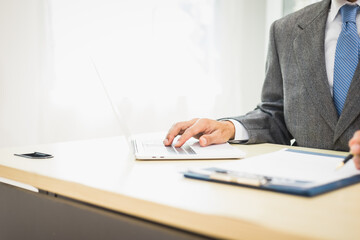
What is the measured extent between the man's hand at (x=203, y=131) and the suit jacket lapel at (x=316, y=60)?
30 centimetres

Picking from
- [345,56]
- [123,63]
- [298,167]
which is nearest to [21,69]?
[123,63]

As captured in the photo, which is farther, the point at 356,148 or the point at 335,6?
the point at 335,6

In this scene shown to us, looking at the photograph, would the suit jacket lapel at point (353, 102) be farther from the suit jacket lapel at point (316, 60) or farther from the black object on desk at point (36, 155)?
the black object on desk at point (36, 155)

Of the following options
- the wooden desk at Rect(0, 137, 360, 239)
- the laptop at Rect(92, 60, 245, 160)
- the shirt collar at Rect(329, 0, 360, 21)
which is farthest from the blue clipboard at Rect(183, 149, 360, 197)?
the shirt collar at Rect(329, 0, 360, 21)

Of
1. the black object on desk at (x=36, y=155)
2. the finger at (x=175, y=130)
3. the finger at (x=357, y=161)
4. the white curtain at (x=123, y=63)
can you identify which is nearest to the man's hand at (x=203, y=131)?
the finger at (x=175, y=130)

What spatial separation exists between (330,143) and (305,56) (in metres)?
0.29

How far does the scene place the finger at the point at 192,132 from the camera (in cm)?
98

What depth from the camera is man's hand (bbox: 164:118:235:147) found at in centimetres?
100

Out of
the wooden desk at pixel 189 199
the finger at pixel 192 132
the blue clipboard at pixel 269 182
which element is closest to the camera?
the wooden desk at pixel 189 199

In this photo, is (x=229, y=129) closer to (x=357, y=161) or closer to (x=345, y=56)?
(x=345, y=56)

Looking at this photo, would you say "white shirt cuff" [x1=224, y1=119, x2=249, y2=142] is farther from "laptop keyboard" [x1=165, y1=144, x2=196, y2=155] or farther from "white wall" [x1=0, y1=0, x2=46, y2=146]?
"white wall" [x1=0, y1=0, x2=46, y2=146]

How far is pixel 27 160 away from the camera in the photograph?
857 millimetres

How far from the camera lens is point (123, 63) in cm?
248

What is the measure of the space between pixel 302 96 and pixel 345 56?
18 cm
